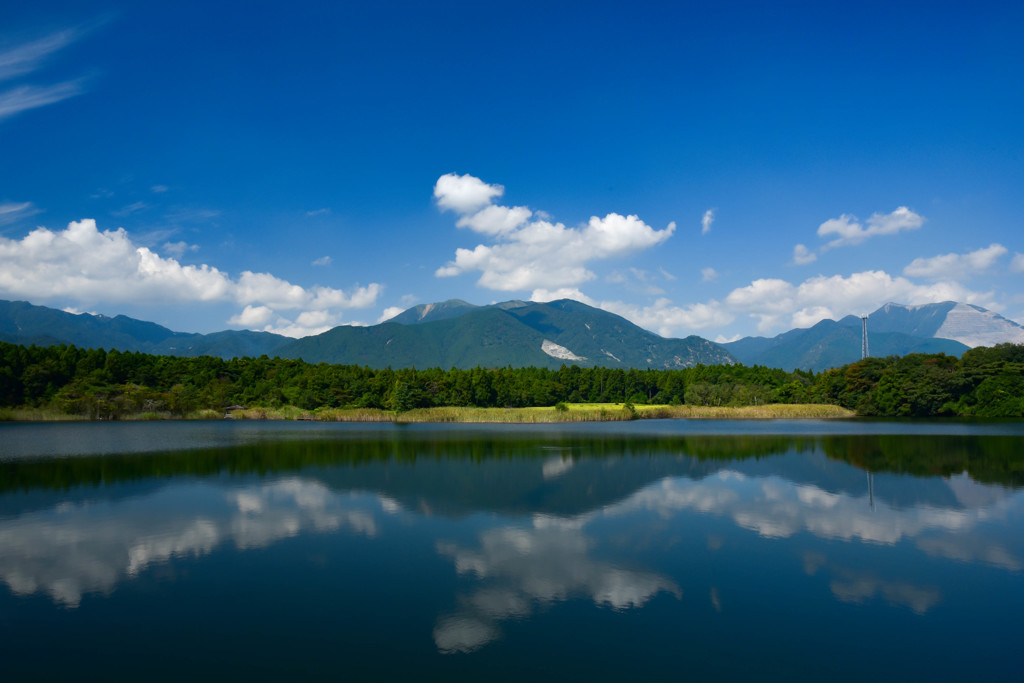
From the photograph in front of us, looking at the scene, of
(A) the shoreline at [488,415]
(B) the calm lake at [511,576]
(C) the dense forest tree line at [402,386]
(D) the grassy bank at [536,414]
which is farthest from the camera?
(C) the dense forest tree line at [402,386]

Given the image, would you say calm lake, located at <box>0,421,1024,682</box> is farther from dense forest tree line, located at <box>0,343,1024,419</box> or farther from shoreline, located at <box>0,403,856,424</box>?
dense forest tree line, located at <box>0,343,1024,419</box>

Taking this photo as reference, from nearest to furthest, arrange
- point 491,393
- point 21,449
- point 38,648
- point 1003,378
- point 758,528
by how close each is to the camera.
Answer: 1. point 38,648
2. point 758,528
3. point 21,449
4. point 1003,378
5. point 491,393

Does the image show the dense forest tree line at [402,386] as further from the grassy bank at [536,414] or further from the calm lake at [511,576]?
the calm lake at [511,576]

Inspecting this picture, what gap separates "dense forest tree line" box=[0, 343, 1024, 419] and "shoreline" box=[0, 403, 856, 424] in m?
2.89

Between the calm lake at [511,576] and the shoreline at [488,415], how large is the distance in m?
49.4

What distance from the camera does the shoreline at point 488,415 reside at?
75000 millimetres

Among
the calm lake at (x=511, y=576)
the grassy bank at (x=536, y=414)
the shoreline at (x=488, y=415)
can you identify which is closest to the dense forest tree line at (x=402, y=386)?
the shoreline at (x=488, y=415)

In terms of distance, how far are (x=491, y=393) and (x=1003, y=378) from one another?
7713cm

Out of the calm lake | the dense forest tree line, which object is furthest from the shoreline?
the calm lake

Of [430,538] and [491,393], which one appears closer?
[430,538]

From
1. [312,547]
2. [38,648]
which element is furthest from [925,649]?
[38,648]

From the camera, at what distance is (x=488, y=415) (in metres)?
75.8

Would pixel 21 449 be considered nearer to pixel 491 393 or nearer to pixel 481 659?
pixel 481 659

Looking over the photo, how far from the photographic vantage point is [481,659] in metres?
8.53
